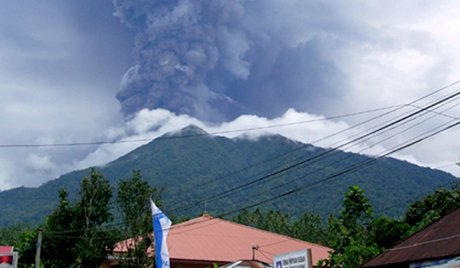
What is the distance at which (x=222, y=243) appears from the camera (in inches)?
1192

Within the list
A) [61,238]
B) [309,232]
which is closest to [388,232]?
[61,238]

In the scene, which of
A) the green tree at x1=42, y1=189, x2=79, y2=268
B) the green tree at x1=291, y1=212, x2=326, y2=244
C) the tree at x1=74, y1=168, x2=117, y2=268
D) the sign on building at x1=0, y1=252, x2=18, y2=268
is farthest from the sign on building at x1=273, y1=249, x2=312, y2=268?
the green tree at x1=291, y1=212, x2=326, y2=244

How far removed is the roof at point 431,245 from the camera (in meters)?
11.0

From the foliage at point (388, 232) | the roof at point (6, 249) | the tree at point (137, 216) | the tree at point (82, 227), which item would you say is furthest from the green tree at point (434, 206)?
the roof at point (6, 249)

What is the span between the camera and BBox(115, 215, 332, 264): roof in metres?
27.8

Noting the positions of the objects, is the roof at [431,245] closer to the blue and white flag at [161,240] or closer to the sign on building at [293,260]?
the sign on building at [293,260]

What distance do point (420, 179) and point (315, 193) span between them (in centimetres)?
5064

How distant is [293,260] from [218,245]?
18.9 metres

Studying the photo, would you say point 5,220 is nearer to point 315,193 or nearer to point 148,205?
point 315,193

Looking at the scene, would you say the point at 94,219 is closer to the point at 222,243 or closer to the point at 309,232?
the point at 222,243

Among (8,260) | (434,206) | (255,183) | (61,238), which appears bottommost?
(8,260)

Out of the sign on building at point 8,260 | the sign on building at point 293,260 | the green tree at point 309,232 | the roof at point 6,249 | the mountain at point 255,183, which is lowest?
the sign on building at point 293,260

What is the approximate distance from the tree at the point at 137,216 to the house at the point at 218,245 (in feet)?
6.90

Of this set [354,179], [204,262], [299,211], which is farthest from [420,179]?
[204,262]
